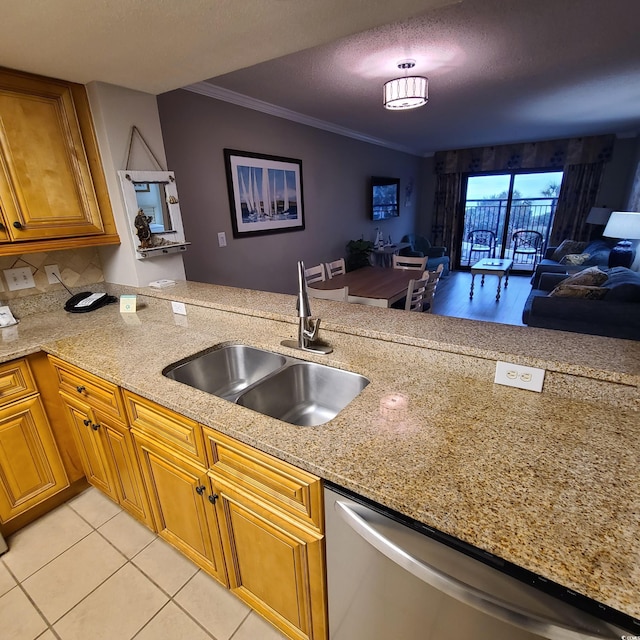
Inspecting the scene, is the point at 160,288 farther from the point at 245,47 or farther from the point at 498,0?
the point at 498,0

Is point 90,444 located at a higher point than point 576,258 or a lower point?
lower

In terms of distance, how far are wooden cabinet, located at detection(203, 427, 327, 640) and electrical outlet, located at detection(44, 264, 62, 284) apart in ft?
Result: 5.60

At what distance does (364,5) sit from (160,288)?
5.52ft

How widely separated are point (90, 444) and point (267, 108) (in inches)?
124

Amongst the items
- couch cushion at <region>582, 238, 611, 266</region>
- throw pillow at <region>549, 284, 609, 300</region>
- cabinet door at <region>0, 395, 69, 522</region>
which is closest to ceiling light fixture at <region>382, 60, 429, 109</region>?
throw pillow at <region>549, 284, 609, 300</region>

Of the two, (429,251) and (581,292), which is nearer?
(581,292)

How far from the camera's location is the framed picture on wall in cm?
319

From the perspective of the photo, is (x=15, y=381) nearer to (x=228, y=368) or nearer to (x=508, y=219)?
(x=228, y=368)

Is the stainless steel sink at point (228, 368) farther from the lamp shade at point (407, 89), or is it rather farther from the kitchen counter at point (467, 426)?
the lamp shade at point (407, 89)

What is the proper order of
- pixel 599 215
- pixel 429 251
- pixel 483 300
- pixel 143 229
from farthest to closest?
pixel 429 251, pixel 599 215, pixel 483 300, pixel 143 229

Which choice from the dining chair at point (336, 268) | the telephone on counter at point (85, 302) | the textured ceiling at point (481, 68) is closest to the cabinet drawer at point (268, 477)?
the telephone on counter at point (85, 302)

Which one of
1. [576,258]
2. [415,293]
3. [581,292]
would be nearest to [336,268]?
[415,293]

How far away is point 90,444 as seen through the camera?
171 centimetres

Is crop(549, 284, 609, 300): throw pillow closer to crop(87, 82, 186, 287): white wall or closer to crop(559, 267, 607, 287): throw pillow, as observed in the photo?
crop(559, 267, 607, 287): throw pillow
